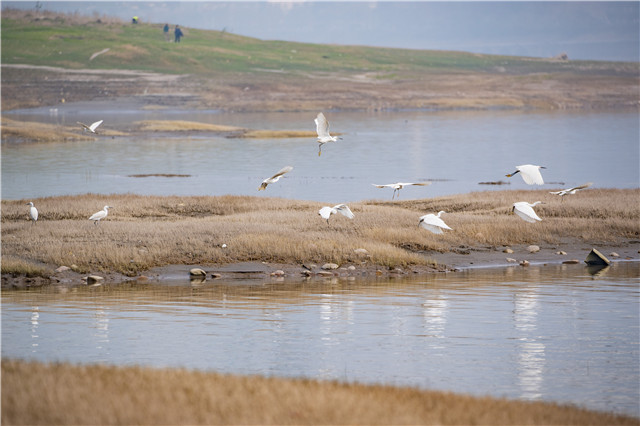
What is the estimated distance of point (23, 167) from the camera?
6488 centimetres

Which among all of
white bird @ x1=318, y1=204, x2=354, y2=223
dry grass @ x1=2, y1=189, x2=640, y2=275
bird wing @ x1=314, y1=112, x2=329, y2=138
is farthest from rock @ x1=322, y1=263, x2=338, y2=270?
bird wing @ x1=314, y1=112, x2=329, y2=138

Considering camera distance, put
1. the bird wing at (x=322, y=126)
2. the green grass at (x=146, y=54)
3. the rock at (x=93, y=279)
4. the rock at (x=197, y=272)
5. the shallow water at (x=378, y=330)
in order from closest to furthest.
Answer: the shallow water at (x=378, y=330)
the bird wing at (x=322, y=126)
the rock at (x=93, y=279)
the rock at (x=197, y=272)
the green grass at (x=146, y=54)

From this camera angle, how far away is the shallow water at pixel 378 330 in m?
18.0

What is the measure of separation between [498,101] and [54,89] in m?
64.5

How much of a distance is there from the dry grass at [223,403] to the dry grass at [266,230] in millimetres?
14384

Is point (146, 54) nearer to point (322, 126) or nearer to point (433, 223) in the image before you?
point (433, 223)

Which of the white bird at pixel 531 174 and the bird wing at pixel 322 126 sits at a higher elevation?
the bird wing at pixel 322 126

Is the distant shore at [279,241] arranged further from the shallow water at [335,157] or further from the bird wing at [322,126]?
the shallow water at [335,157]

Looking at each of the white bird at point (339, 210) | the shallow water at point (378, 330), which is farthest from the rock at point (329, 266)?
the white bird at point (339, 210)

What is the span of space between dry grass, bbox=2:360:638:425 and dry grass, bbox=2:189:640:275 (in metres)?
14.4

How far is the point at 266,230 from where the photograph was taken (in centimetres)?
3098

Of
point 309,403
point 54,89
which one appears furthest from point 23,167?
point 54,89

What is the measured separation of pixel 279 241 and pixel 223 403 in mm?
17194

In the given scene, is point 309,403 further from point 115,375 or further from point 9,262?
point 9,262
